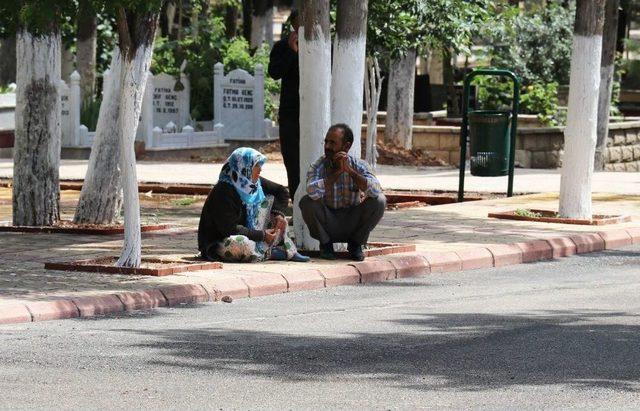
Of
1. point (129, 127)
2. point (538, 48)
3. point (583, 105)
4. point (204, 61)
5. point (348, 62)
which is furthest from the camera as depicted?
point (538, 48)

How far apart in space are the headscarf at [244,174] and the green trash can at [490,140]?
6.65 metres

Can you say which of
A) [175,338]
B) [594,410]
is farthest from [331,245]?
[594,410]

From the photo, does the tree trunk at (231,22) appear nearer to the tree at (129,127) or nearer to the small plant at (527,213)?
the small plant at (527,213)

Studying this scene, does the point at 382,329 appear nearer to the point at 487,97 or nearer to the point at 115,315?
the point at 115,315

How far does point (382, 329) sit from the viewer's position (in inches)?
415

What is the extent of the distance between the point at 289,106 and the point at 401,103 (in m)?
12.8

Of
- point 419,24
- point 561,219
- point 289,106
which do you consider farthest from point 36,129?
point 419,24

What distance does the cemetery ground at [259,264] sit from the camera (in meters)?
11.7

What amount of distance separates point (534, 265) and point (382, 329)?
447 cm

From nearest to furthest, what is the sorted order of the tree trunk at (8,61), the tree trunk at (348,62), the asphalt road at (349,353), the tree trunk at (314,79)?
the asphalt road at (349,353) < the tree trunk at (314,79) < the tree trunk at (348,62) < the tree trunk at (8,61)

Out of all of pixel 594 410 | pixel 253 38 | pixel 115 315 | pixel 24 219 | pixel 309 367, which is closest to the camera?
pixel 594 410

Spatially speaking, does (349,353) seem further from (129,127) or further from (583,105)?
(583,105)

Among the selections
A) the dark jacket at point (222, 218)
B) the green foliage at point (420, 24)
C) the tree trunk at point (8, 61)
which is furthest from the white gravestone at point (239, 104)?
the dark jacket at point (222, 218)

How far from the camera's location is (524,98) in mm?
30156
